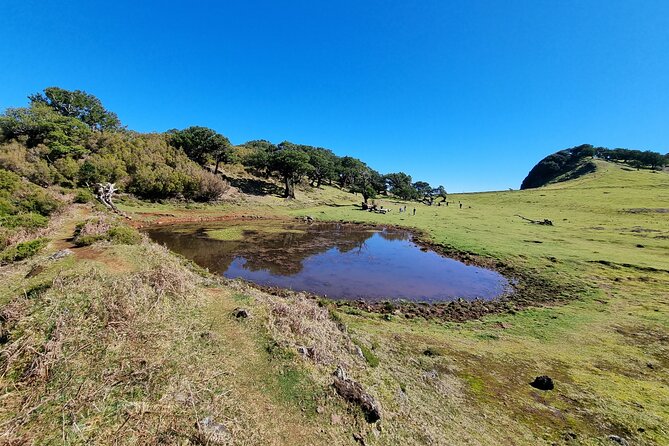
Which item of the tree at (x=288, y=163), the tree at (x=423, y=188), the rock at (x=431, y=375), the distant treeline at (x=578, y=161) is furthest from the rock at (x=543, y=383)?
the distant treeline at (x=578, y=161)

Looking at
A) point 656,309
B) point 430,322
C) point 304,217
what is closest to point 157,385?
point 430,322

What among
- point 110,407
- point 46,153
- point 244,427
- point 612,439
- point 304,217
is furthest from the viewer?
point 304,217

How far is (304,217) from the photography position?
55.0 m

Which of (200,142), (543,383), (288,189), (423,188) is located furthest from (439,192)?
(543,383)

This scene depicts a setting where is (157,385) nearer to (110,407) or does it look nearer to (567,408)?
(110,407)

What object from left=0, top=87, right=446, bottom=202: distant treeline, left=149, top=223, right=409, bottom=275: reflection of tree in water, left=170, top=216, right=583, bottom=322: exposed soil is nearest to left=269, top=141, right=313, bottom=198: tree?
left=0, top=87, right=446, bottom=202: distant treeline

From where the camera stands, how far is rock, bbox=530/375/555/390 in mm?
10086

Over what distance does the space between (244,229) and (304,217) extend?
14659mm

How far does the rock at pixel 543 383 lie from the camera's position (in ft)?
33.1

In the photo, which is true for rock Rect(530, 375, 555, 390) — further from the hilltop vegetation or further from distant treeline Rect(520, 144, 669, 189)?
distant treeline Rect(520, 144, 669, 189)

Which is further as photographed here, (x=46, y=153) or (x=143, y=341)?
(x=46, y=153)

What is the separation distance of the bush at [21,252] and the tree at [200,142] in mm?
59447

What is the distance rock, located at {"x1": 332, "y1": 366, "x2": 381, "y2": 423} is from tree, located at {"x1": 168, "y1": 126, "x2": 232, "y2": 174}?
233ft

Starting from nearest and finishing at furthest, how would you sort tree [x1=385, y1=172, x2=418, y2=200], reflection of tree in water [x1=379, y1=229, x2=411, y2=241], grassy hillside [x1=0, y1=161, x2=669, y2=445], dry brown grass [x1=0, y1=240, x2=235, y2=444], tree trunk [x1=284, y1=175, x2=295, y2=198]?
1. dry brown grass [x1=0, y1=240, x2=235, y2=444]
2. grassy hillside [x1=0, y1=161, x2=669, y2=445]
3. reflection of tree in water [x1=379, y1=229, x2=411, y2=241]
4. tree trunk [x1=284, y1=175, x2=295, y2=198]
5. tree [x1=385, y1=172, x2=418, y2=200]
